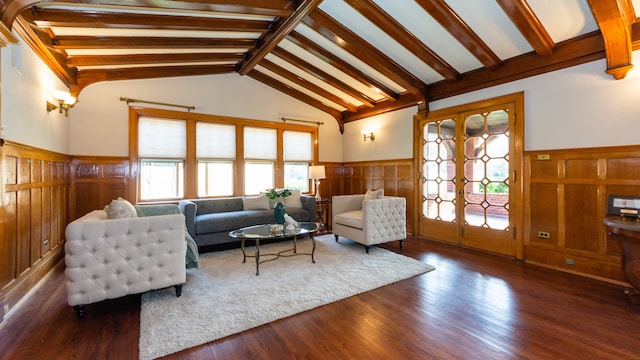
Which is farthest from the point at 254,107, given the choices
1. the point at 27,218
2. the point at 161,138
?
the point at 27,218

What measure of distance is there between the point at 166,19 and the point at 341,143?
14.7 feet

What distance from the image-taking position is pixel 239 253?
13.4 feet

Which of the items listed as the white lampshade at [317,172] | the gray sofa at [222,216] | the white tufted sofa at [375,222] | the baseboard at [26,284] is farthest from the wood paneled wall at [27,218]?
the white lampshade at [317,172]

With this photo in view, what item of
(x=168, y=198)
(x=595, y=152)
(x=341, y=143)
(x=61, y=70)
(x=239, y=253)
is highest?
(x=61, y=70)

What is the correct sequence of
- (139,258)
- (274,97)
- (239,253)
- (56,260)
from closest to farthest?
(139,258) < (56,260) < (239,253) < (274,97)

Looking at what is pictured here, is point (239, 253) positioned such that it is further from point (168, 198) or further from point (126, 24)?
point (126, 24)

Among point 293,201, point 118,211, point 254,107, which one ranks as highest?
point 254,107

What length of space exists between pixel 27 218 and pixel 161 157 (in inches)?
89.1

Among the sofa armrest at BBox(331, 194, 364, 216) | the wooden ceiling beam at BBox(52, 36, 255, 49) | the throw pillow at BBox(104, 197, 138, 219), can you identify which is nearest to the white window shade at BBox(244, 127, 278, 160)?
the wooden ceiling beam at BBox(52, 36, 255, 49)

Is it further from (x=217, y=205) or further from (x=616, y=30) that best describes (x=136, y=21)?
(x=616, y=30)

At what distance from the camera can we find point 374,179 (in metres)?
6.11

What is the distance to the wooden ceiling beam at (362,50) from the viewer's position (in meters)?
3.63

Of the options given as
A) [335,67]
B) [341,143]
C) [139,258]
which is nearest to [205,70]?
[335,67]

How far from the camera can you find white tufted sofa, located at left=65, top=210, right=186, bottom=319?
2.21 meters
